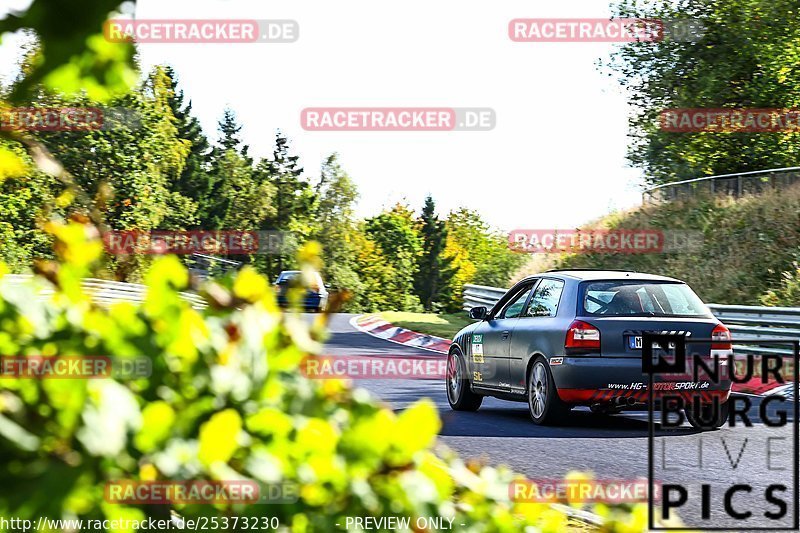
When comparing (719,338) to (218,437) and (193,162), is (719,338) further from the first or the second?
(193,162)

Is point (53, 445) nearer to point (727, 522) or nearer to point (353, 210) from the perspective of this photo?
point (727, 522)

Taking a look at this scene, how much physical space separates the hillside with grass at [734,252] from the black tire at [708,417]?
1354 centimetres

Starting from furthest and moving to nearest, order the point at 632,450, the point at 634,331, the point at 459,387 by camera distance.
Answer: the point at 459,387
the point at 634,331
the point at 632,450

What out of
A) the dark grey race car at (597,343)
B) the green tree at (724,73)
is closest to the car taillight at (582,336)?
the dark grey race car at (597,343)

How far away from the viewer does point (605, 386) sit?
10.6 metres

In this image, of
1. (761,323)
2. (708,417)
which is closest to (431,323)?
(761,323)

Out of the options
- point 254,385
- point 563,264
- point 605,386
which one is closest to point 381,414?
point 254,385

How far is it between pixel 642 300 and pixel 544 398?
4.62ft

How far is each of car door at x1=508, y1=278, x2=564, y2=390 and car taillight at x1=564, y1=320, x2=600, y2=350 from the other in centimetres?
11

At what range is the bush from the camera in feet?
5.25

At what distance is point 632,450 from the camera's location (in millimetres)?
A: 9617

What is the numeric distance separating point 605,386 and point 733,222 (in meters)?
20.6

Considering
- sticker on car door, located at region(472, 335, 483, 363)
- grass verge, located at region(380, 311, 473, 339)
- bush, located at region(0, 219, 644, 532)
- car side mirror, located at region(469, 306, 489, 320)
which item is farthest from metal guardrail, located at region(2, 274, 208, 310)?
grass verge, located at region(380, 311, 473, 339)

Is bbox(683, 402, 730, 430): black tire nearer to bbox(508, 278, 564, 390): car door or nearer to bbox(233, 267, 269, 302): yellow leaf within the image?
bbox(508, 278, 564, 390): car door
